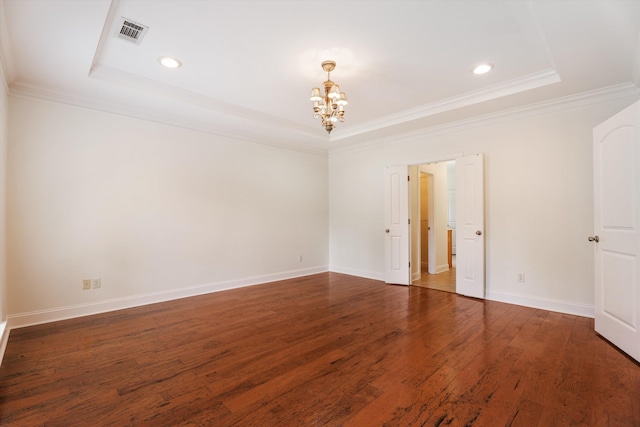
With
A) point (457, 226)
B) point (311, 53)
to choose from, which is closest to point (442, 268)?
point (457, 226)

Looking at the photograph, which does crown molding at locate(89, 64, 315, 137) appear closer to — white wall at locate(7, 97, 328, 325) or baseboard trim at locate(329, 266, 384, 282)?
white wall at locate(7, 97, 328, 325)

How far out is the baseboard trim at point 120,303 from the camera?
11.0 feet

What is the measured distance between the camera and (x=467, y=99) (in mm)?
3967

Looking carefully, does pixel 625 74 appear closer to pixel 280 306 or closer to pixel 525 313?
pixel 525 313

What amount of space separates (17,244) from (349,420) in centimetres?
403

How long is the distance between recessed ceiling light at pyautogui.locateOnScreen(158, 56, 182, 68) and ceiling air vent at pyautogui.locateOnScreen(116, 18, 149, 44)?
311mm

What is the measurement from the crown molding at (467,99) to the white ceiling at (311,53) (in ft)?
0.05

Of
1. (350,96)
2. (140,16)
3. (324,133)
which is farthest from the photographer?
(324,133)

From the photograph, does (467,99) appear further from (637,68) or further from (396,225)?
(396,225)

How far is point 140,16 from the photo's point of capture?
93.2 inches

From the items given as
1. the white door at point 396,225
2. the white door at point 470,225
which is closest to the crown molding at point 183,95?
the white door at point 396,225

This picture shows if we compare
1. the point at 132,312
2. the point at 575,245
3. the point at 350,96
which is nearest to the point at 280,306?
the point at 132,312

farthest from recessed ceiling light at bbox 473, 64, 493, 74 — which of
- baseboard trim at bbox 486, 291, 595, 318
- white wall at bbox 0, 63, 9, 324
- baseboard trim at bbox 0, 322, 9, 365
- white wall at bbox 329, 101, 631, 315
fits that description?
baseboard trim at bbox 0, 322, 9, 365

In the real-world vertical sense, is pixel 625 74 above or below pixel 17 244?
above
